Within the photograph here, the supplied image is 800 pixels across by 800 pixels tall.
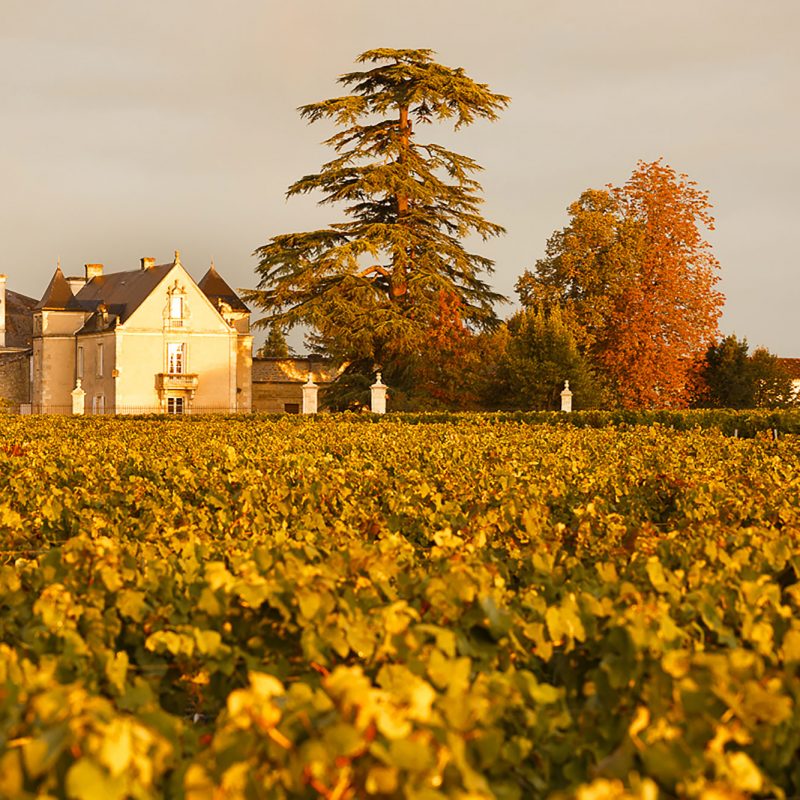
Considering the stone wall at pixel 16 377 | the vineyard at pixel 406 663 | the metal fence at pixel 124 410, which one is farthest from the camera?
the stone wall at pixel 16 377

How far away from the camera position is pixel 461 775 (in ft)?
6.79

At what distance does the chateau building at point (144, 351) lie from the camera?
5753 centimetres

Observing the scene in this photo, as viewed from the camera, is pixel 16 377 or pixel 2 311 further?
pixel 2 311

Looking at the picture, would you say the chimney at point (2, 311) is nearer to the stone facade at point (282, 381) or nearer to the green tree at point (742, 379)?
the stone facade at point (282, 381)

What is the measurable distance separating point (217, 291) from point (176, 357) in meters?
7.11

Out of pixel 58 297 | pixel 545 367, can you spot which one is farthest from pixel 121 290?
pixel 545 367

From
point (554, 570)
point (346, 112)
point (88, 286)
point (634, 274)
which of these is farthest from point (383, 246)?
point (554, 570)

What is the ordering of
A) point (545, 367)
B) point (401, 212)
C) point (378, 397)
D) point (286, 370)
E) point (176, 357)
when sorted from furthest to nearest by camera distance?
point (286, 370), point (176, 357), point (401, 212), point (545, 367), point (378, 397)

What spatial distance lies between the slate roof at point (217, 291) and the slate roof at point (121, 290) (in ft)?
13.2

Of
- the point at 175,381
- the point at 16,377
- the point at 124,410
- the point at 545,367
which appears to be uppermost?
the point at 16,377

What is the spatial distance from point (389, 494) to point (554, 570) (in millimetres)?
3075

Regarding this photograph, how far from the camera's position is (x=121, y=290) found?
61.4 metres

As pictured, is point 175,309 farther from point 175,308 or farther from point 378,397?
point 378,397

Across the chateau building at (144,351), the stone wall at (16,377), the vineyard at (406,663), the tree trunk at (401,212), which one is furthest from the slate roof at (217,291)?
the vineyard at (406,663)
